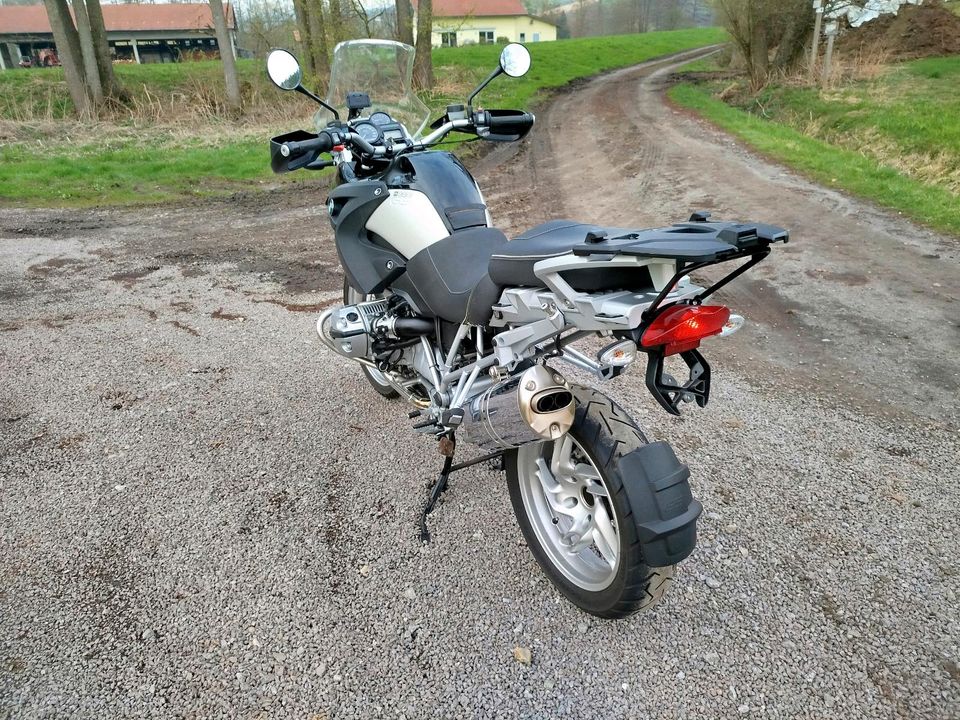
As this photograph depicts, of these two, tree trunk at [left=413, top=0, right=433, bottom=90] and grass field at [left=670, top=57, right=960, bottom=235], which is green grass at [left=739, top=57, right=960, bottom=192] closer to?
grass field at [left=670, top=57, right=960, bottom=235]

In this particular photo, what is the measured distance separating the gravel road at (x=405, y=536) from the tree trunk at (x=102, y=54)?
15.3 m

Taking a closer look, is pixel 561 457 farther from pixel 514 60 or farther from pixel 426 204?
pixel 514 60

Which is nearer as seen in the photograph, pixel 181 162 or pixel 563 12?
pixel 181 162

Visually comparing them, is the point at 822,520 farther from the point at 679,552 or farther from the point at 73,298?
the point at 73,298

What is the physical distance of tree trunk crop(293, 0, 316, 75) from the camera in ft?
57.7

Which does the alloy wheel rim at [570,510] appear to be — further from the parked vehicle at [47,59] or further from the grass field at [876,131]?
the parked vehicle at [47,59]

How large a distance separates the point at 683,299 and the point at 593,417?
1.76ft

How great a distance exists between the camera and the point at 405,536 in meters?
3.00

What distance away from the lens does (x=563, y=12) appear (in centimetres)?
7019

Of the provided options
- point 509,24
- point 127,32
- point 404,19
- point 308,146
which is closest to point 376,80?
point 308,146

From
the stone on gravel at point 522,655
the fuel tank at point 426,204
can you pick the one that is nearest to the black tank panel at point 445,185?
the fuel tank at point 426,204

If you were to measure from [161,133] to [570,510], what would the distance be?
16398 mm

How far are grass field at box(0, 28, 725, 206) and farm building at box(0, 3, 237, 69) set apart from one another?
31.8 meters

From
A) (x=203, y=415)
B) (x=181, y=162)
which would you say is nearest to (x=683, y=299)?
(x=203, y=415)
